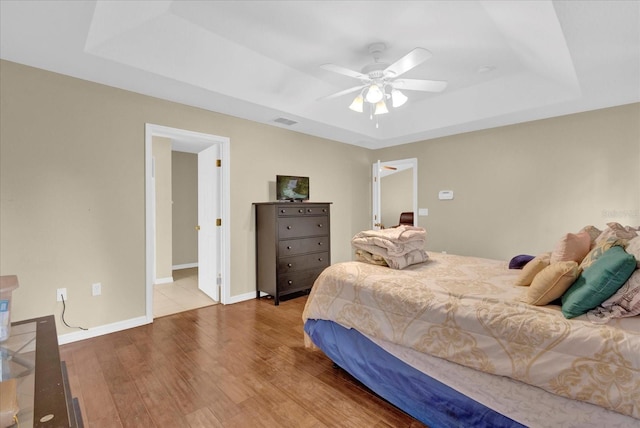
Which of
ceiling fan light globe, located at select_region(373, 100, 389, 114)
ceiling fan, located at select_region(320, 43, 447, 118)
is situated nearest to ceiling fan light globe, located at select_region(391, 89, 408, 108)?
ceiling fan, located at select_region(320, 43, 447, 118)

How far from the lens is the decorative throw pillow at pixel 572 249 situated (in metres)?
1.82

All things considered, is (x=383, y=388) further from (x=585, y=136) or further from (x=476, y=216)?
(x=585, y=136)

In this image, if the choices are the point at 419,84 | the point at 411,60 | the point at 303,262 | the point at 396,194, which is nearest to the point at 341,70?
the point at 411,60

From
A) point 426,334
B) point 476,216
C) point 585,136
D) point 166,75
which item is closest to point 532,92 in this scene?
point 585,136

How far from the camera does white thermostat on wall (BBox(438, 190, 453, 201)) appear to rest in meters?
4.83

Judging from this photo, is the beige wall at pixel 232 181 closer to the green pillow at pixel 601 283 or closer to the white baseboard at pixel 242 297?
the white baseboard at pixel 242 297

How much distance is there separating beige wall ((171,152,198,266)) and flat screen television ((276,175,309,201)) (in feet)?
10.5

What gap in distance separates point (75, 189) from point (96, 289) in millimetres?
961

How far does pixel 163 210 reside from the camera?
503cm

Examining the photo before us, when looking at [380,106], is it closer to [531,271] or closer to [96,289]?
[531,271]

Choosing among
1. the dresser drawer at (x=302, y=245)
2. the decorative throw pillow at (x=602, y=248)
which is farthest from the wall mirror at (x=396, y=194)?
the decorative throw pillow at (x=602, y=248)

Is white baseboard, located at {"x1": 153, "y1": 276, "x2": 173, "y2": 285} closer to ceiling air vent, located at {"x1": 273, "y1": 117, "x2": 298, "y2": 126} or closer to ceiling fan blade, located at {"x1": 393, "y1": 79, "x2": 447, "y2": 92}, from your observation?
ceiling air vent, located at {"x1": 273, "y1": 117, "x2": 298, "y2": 126}

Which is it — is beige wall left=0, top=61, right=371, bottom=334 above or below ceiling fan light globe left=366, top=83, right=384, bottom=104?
below

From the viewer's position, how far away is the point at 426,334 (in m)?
1.64
